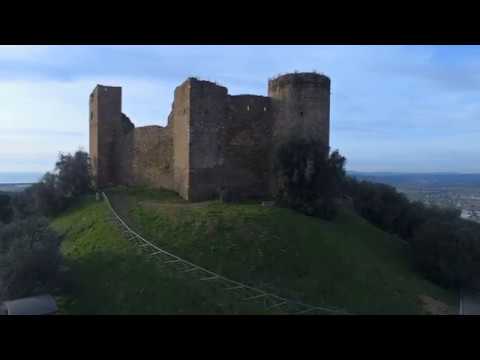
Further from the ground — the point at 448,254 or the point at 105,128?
the point at 105,128

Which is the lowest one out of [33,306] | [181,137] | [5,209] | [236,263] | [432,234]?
[33,306]

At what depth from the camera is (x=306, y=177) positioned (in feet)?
61.1

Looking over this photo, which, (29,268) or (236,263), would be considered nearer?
(29,268)

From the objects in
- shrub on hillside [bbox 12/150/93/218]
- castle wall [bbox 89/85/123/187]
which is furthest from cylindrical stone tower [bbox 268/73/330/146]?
shrub on hillside [bbox 12/150/93/218]

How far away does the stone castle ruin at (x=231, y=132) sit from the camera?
20266mm

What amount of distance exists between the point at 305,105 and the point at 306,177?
4204mm

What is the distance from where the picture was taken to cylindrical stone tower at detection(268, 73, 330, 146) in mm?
20469

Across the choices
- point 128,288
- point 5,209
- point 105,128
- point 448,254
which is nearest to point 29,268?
point 128,288

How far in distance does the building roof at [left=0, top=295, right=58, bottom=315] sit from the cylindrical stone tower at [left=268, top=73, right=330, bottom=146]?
511 inches

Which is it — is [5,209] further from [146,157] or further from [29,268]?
[29,268]

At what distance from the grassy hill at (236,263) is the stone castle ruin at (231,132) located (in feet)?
7.63

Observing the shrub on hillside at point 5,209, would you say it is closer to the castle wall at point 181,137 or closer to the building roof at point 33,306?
the castle wall at point 181,137

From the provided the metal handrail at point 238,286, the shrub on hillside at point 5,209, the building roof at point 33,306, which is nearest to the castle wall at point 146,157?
the shrub on hillside at point 5,209
